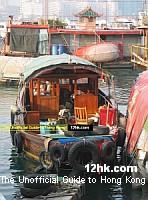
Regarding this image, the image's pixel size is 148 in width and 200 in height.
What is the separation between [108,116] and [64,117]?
1805 mm

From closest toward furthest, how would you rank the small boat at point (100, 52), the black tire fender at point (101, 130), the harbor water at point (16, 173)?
the harbor water at point (16, 173)
the black tire fender at point (101, 130)
the small boat at point (100, 52)

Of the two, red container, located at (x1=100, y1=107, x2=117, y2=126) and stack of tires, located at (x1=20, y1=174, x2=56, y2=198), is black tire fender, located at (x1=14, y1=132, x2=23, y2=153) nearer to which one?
red container, located at (x1=100, y1=107, x2=117, y2=126)

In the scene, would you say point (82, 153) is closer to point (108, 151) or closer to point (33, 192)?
point (108, 151)

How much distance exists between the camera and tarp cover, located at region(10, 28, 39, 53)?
172ft

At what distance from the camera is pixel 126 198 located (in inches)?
572

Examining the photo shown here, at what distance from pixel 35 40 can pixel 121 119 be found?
35.9 metres

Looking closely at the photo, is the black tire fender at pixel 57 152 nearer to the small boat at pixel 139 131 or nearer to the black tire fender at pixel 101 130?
the black tire fender at pixel 101 130

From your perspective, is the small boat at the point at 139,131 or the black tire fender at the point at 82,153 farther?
the black tire fender at the point at 82,153

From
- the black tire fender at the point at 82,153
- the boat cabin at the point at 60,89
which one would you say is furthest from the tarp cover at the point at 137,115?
the boat cabin at the point at 60,89

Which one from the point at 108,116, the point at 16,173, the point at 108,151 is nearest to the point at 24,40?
the point at 108,116

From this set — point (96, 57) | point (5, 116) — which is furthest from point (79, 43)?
point (5, 116)

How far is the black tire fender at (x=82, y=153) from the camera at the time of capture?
14.8m

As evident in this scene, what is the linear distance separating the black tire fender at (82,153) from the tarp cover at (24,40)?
126ft

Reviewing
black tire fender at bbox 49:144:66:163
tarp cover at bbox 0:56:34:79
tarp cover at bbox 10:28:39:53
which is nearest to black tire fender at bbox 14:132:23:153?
black tire fender at bbox 49:144:66:163
